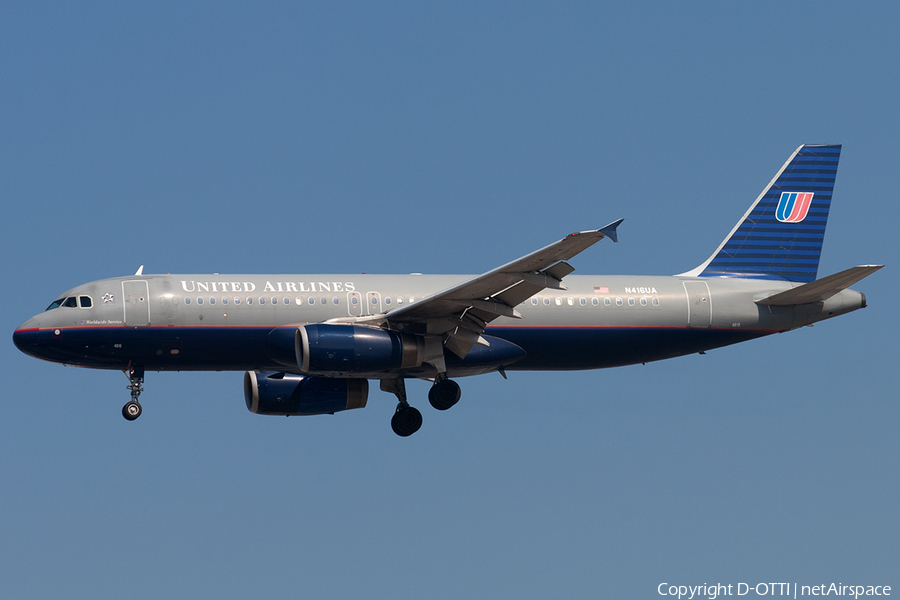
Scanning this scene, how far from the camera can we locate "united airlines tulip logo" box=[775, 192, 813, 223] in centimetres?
4172

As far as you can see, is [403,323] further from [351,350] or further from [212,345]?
[212,345]

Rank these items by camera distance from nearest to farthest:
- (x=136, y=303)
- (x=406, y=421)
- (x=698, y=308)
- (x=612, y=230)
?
(x=612, y=230)
(x=136, y=303)
(x=406, y=421)
(x=698, y=308)

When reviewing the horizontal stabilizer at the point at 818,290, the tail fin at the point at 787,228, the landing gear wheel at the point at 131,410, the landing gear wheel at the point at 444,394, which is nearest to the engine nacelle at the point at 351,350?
the landing gear wheel at the point at 444,394

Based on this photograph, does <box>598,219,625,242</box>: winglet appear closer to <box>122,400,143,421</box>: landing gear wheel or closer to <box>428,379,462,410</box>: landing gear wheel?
<box>428,379,462,410</box>: landing gear wheel

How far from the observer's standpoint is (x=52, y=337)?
35.4 meters

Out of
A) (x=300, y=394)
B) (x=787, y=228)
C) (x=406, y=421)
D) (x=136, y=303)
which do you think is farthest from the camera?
(x=787, y=228)

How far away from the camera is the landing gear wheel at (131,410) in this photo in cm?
3616

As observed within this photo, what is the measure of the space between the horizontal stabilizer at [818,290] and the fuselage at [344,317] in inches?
10.4

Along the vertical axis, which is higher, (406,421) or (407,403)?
(407,403)

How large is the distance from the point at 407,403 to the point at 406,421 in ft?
2.10

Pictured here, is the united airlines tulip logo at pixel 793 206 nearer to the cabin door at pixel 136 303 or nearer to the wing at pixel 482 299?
the wing at pixel 482 299

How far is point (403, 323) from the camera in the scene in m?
34.8

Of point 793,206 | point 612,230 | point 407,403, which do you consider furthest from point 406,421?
point 793,206

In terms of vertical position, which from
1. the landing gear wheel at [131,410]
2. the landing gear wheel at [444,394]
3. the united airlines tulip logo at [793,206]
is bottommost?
the landing gear wheel at [444,394]
